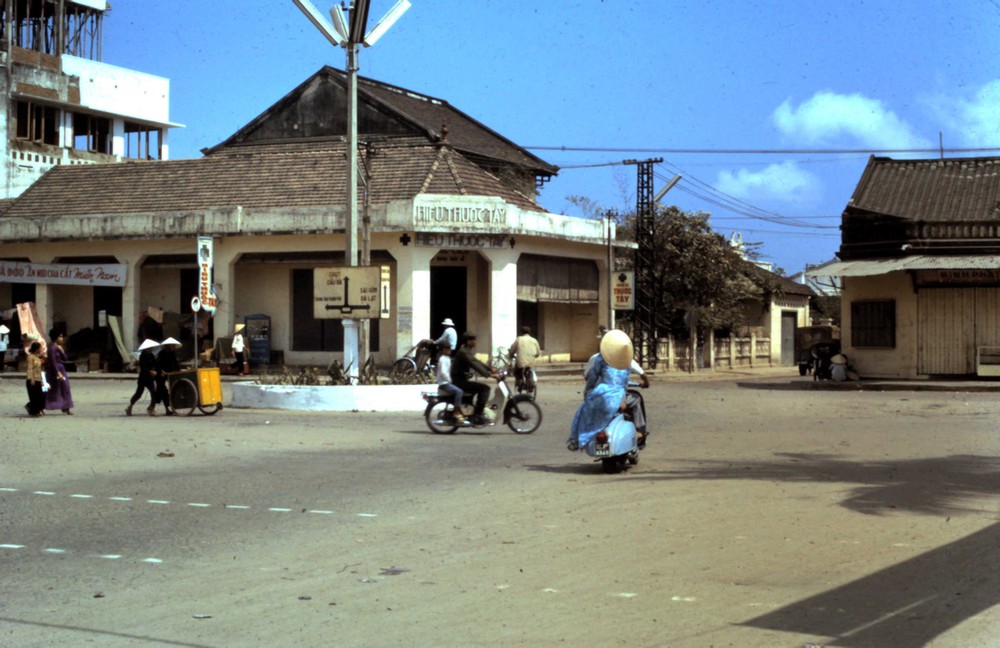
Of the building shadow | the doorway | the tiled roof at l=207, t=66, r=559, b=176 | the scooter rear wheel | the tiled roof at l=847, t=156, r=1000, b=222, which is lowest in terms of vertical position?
the building shadow

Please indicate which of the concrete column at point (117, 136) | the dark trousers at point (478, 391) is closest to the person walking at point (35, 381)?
the dark trousers at point (478, 391)

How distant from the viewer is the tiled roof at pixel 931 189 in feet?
103

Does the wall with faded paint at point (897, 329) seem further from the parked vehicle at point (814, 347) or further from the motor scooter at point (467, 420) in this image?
the motor scooter at point (467, 420)

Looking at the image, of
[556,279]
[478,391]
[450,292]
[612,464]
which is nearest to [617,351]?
[612,464]

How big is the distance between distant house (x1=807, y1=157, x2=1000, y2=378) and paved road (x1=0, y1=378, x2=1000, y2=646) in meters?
14.5

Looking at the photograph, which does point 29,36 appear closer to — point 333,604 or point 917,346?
point 917,346

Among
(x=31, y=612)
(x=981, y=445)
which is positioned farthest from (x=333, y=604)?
(x=981, y=445)

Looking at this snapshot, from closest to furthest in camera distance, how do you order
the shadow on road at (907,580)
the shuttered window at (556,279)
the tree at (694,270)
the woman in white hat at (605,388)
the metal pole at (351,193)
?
the shadow on road at (907,580) < the woman in white hat at (605,388) < the metal pole at (351,193) < the shuttered window at (556,279) < the tree at (694,270)

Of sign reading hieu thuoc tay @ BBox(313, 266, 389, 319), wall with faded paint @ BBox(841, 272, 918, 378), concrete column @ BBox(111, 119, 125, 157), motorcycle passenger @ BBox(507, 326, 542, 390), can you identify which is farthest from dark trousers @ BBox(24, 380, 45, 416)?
concrete column @ BBox(111, 119, 125, 157)

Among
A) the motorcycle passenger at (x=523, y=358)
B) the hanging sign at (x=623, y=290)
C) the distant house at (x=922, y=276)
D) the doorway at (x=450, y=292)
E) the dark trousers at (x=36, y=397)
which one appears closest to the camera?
the dark trousers at (x=36, y=397)

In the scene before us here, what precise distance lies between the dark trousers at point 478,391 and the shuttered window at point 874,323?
56.1ft

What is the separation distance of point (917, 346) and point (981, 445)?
15.4m

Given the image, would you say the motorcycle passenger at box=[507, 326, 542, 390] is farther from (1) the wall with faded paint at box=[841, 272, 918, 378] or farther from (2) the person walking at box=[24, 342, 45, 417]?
(1) the wall with faded paint at box=[841, 272, 918, 378]

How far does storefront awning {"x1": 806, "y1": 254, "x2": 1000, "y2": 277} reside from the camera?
28.5 metres
